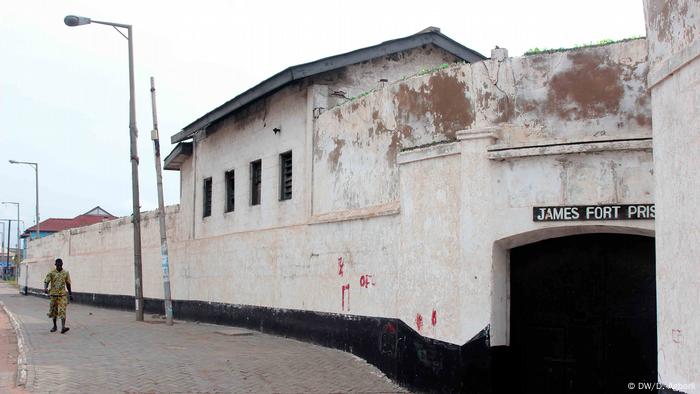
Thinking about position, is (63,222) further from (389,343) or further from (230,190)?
(389,343)

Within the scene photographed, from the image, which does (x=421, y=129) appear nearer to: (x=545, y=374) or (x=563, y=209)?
(x=563, y=209)

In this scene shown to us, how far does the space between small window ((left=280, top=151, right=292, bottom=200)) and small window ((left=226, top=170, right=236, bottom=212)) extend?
3.10 m

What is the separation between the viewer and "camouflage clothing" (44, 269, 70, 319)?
15914 mm

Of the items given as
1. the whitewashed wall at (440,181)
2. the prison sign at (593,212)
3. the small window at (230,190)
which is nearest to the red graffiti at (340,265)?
the whitewashed wall at (440,181)

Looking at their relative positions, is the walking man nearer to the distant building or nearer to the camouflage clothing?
the camouflage clothing

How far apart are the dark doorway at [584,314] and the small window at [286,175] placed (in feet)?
24.9

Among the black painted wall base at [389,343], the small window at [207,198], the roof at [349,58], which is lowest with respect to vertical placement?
the black painted wall base at [389,343]

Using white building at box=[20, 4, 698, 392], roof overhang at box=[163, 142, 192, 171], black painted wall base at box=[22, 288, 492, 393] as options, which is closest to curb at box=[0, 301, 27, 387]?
black painted wall base at box=[22, 288, 492, 393]

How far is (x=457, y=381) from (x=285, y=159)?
27.3ft

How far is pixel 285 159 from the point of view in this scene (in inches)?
624

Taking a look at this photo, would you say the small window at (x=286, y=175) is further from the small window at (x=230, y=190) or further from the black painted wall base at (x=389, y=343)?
the small window at (x=230, y=190)

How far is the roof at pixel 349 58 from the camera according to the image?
1406 cm

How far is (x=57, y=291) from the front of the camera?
52.3 ft

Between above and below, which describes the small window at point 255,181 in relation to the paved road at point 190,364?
above
